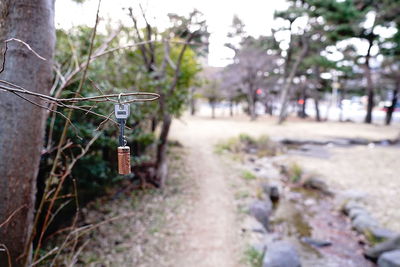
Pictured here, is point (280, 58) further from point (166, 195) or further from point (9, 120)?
point (9, 120)

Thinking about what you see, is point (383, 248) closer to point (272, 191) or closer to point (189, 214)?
point (272, 191)

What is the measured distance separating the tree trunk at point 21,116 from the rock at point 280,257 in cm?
275

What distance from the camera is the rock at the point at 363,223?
189 inches

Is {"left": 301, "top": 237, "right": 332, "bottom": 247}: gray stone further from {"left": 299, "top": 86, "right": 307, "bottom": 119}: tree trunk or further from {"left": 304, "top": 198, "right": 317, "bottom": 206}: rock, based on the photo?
{"left": 299, "top": 86, "right": 307, "bottom": 119}: tree trunk

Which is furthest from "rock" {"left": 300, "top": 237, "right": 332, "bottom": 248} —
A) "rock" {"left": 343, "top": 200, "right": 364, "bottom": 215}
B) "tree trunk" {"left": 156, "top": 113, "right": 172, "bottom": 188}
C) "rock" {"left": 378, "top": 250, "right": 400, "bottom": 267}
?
"tree trunk" {"left": 156, "top": 113, "right": 172, "bottom": 188}

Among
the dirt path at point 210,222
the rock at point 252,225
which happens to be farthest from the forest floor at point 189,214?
the rock at point 252,225

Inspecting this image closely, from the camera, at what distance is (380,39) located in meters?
12.7

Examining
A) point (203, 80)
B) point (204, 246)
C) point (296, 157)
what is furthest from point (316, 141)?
point (204, 246)

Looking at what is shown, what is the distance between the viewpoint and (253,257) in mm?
3436

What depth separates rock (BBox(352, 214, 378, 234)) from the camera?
479cm

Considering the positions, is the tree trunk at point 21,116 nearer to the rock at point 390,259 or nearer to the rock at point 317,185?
the rock at point 390,259

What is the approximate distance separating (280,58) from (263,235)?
17.0 metres

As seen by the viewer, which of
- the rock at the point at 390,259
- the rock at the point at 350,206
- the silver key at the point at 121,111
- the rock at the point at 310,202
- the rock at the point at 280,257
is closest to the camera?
the silver key at the point at 121,111

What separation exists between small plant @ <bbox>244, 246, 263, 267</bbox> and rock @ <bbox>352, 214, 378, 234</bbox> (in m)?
2.45
